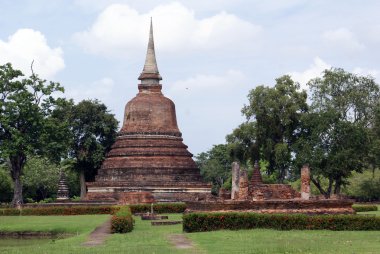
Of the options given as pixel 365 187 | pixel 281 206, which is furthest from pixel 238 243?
pixel 365 187

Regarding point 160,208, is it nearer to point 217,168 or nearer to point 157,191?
point 157,191

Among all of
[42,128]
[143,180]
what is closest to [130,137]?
[143,180]

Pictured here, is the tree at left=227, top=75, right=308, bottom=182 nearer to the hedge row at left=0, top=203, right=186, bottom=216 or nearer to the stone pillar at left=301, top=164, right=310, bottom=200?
the hedge row at left=0, top=203, right=186, bottom=216

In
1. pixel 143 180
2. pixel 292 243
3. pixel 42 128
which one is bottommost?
pixel 292 243

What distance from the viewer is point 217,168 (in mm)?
81625

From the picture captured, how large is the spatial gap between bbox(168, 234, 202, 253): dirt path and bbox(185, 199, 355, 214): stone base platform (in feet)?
17.8

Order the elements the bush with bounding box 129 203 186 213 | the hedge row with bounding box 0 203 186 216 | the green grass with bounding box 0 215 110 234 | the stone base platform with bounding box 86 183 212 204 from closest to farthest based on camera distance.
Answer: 1. the green grass with bounding box 0 215 110 234
2. the bush with bounding box 129 203 186 213
3. the hedge row with bounding box 0 203 186 216
4. the stone base platform with bounding box 86 183 212 204

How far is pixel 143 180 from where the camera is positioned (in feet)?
168

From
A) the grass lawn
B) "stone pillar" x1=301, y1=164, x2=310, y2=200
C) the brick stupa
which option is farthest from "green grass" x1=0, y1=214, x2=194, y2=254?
the brick stupa

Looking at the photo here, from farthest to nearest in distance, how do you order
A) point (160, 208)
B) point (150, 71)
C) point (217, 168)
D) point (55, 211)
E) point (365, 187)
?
point (217, 168)
point (365, 187)
point (150, 71)
point (55, 211)
point (160, 208)

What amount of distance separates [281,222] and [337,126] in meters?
27.1

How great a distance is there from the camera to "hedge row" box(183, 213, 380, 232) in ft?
83.1

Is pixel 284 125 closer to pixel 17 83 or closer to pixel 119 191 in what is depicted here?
pixel 119 191

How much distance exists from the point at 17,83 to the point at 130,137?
31.0 ft
